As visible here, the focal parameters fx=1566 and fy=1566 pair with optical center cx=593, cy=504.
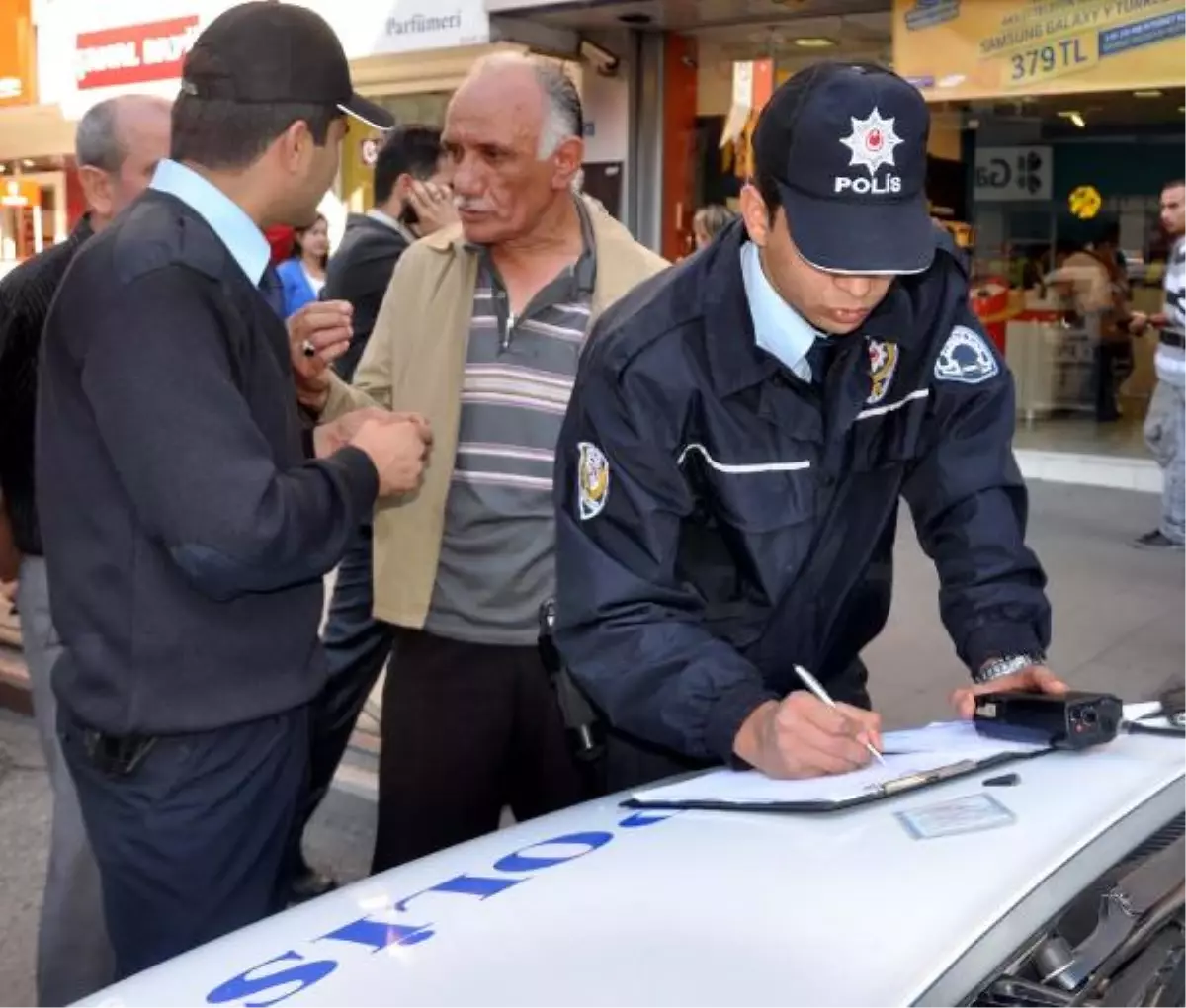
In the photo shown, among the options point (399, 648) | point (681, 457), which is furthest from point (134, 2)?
point (681, 457)

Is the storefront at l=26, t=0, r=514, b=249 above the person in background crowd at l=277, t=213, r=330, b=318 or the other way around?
above

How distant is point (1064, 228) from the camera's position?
1261 cm

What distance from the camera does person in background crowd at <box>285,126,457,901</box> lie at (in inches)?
148

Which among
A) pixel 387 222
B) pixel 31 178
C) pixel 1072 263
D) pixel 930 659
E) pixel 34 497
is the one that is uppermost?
pixel 31 178

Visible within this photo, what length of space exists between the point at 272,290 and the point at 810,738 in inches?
49.5

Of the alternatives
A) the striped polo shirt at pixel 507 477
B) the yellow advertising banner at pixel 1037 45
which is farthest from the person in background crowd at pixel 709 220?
the striped polo shirt at pixel 507 477

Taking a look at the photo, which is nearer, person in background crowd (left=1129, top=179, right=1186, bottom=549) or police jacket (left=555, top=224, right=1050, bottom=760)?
police jacket (left=555, top=224, right=1050, bottom=760)

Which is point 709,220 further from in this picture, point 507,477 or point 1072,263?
point 507,477

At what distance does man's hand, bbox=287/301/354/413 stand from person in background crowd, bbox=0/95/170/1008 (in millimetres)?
510

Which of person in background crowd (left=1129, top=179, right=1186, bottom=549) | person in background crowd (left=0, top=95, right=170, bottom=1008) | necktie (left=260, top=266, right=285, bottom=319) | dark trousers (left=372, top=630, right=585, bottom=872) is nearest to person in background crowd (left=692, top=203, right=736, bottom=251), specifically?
person in background crowd (left=1129, top=179, right=1186, bottom=549)

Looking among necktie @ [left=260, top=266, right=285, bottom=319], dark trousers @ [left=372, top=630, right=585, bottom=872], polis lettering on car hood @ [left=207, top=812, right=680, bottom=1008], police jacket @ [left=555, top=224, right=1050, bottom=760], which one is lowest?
dark trousers @ [left=372, top=630, right=585, bottom=872]

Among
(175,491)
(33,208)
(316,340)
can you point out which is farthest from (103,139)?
(33,208)

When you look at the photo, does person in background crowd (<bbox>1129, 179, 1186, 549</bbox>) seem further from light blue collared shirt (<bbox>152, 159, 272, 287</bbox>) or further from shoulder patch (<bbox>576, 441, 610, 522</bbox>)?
light blue collared shirt (<bbox>152, 159, 272, 287</bbox>)

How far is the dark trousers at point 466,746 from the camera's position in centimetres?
307
